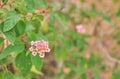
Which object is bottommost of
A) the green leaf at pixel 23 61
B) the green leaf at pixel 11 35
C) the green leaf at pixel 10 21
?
the green leaf at pixel 23 61

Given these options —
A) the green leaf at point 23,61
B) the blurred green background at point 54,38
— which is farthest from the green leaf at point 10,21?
the green leaf at point 23,61

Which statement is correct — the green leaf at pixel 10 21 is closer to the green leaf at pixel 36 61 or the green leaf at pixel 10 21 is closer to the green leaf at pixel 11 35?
the green leaf at pixel 11 35

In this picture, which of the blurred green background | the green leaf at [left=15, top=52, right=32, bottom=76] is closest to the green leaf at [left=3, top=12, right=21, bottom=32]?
the blurred green background

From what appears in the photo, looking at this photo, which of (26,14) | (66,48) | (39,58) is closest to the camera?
(39,58)

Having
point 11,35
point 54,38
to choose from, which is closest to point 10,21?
point 11,35

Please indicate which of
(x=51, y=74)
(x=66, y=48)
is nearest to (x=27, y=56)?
(x=66, y=48)

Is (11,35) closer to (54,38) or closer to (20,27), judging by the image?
(20,27)

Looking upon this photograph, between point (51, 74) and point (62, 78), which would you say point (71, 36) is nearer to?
point (62, 78)

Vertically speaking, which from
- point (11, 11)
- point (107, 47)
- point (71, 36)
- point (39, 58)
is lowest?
point (39, 58)
